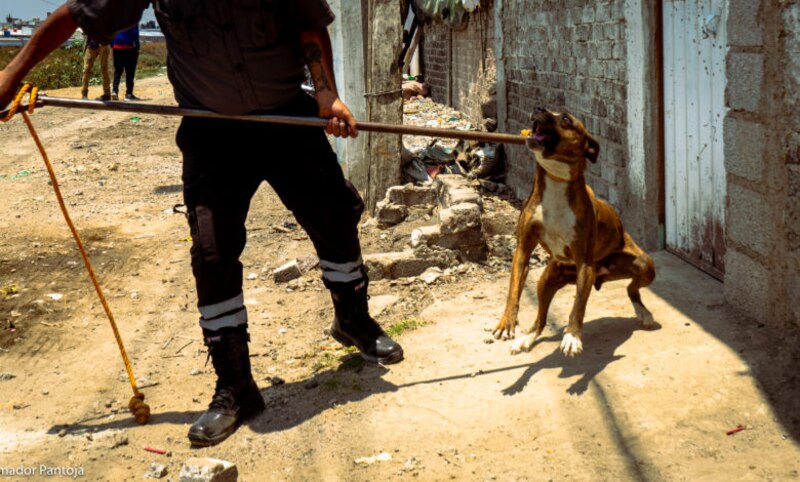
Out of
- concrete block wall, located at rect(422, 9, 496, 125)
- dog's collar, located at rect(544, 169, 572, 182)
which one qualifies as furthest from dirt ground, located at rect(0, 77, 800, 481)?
concrete block wall, located at rect(422, 9, 496, 125)

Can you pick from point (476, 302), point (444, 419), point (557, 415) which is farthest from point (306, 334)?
point (557, 415)

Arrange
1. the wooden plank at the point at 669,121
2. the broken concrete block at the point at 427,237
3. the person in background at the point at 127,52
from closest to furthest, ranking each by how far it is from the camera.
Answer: the wooden plank at the point at 669,121 → the broken concrete block at the point at 427,237 → the person in background at the point at 127,52

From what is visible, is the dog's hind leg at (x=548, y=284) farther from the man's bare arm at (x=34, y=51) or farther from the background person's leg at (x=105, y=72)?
the background person's leg at (x=105, y=72)

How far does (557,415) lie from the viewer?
3.85m

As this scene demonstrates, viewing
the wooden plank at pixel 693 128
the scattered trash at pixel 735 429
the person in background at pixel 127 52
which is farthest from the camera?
the person in background at pixel 127 52

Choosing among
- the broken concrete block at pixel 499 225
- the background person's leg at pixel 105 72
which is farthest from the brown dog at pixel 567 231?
the background person's leg at pixel 105 72

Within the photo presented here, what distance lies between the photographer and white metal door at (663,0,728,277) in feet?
16.9

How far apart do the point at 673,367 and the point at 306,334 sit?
95.6 inches

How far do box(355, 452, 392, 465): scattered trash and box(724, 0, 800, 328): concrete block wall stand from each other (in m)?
1.94

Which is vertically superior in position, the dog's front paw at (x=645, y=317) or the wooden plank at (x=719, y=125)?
the wooden plank at (x=719, y=125)

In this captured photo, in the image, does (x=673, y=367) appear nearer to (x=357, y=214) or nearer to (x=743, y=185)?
(x=743, y=185)

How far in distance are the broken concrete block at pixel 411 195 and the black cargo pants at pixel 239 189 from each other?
3766 millimetres

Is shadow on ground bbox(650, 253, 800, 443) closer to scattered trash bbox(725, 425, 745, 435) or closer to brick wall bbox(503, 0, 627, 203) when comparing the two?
scattered trash bbox(725, 425, 745, 435)

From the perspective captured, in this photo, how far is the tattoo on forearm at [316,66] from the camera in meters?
4.21
